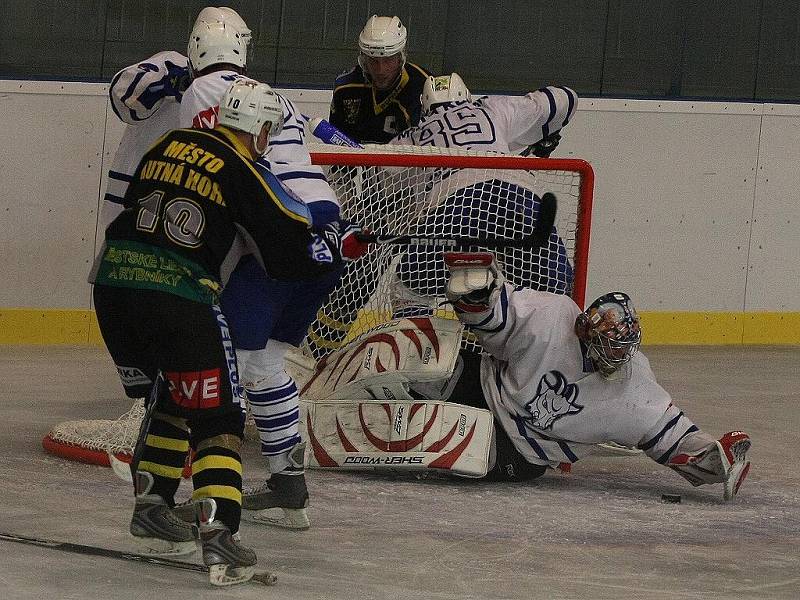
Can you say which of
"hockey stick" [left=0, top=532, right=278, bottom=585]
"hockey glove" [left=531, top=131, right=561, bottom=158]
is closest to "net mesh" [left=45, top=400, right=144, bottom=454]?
"hockey stick" [left=0, top=532, right=278, bottom=585]

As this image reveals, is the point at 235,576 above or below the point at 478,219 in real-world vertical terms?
below

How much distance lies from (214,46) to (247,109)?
0.81 meters

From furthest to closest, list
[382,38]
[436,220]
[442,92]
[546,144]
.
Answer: [546,144] < [382,38] < [442,92] < [436,220]

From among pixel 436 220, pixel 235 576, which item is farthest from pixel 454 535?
pixel 436 220

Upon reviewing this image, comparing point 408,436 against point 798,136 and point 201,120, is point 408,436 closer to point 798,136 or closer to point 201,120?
point 201,120

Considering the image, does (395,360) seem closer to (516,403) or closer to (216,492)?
(516,403)

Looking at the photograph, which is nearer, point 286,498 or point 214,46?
point 286,498

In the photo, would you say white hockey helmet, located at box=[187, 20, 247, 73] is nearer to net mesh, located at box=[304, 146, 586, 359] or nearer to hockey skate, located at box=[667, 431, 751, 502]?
net mesh, located at box=[304, 146, 586, 359]

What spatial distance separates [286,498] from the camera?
388 centimetres

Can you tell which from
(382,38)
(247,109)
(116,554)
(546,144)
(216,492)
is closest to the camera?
(216,492)

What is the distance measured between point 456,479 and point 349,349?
49cm

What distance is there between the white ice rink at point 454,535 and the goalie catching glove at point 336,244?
685 millimetres

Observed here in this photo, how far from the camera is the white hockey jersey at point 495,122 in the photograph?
509 centimetres

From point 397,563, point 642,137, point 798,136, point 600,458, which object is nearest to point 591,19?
point 642,137
